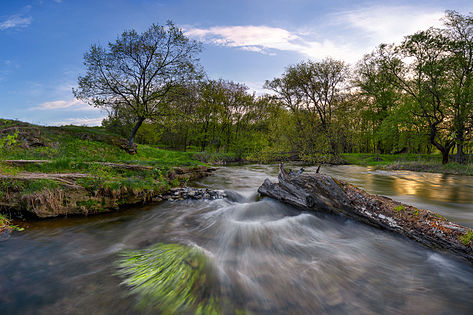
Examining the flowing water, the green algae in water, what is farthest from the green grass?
the green algae in water

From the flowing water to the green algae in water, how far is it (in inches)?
5.4

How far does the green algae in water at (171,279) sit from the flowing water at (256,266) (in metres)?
0.14

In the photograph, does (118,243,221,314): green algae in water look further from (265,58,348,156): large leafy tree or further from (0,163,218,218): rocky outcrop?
(265,58,348,156): large leafy tree

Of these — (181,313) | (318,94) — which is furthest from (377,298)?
(318,94)

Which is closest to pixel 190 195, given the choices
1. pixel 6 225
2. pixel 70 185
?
pixel 70 185

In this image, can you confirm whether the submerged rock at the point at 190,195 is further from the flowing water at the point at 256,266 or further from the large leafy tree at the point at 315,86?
the large leafy tree at the point at 315,86

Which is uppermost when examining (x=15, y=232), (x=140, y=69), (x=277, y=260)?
(x=140, y=69)

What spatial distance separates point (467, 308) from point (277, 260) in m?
2.94

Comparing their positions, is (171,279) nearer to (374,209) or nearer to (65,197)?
(65,197)

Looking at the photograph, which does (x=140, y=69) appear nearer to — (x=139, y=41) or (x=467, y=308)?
(x=139, y=41)

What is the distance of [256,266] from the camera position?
13.6 feet

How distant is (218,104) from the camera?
118 ft

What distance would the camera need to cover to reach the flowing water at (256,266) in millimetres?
3020

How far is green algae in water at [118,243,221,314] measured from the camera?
2957 millimetres
